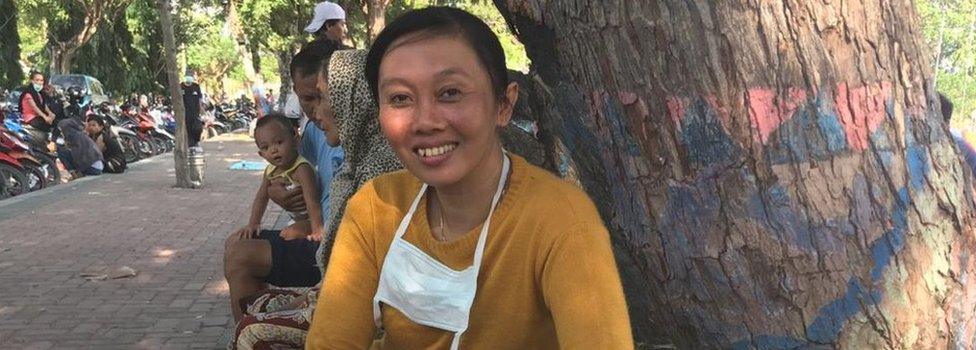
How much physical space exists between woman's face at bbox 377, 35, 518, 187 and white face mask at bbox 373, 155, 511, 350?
0.12 meters

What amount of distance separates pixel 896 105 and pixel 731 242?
407mm

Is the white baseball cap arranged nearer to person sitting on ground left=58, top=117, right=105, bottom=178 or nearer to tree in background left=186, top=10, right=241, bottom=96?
person sitting on ground left=58, top=117, right=105, bottom=178

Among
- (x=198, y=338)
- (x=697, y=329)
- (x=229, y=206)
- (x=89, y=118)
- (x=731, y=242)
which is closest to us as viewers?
(x=731, y=242)

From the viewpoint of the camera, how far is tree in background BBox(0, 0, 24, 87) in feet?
96.6

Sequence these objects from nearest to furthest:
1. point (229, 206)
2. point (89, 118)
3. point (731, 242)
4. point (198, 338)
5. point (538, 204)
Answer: point (538, 204) < point (731, 242) < point (198, 338) < point (229, 206) < point (89, 118)

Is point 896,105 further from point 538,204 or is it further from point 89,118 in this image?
point 89,118

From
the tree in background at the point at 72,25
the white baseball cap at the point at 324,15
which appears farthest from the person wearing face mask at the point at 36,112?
the tree in background at the point at 72,25

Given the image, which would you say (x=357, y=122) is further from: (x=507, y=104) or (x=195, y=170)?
(x=195, y=170)

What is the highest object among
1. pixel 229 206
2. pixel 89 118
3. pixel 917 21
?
pixel 917 21

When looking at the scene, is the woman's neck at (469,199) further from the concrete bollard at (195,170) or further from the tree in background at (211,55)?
the tree in background at (211,55)

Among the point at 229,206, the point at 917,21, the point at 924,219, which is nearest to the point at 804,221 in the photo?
the point at 924,219

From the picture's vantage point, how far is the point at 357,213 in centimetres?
171

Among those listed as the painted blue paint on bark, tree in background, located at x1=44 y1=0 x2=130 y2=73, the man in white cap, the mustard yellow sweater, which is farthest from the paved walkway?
tree in background, located at x1=44 y1=0 x2=130 y2=73

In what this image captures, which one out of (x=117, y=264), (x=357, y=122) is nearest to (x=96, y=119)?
(x=117, y=264)
